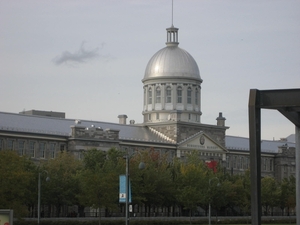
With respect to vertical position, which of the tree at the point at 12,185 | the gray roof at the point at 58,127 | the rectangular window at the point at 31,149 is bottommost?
the tree at the point at 12,185

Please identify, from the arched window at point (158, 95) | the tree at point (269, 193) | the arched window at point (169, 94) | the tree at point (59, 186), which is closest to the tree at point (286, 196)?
the tree at point (269, 193)

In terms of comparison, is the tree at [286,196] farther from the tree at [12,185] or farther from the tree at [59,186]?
the tree at [12,185]

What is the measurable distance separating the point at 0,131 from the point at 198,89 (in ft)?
136

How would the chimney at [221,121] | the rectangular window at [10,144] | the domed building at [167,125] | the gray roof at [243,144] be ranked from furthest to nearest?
1. the gray roof at [243,144]
2. the chimney at [221,121]
3. the domed building at [167,125]
4. the rectangular window at [10,144]

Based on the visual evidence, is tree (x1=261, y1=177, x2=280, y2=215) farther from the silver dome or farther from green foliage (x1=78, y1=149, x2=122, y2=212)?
green foliage (x1=78, y1=149, x2=122, y2=212)

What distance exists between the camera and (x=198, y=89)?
13300 centimetres

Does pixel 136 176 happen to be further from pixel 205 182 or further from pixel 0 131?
pixel 0 131

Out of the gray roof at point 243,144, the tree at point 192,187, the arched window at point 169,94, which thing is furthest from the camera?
the gray roof at point 243,144

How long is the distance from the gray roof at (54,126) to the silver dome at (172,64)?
9.83 metres

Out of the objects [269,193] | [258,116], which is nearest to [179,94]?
[269,193]

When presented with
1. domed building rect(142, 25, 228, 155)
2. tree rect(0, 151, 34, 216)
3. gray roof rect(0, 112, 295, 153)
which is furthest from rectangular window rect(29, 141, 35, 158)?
tree rect(0, 151, 34, 216)

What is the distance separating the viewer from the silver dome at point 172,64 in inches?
5089

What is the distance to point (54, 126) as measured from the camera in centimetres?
11100

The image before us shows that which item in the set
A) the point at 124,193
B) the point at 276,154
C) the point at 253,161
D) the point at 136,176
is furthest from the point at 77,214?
the point at 253,161
